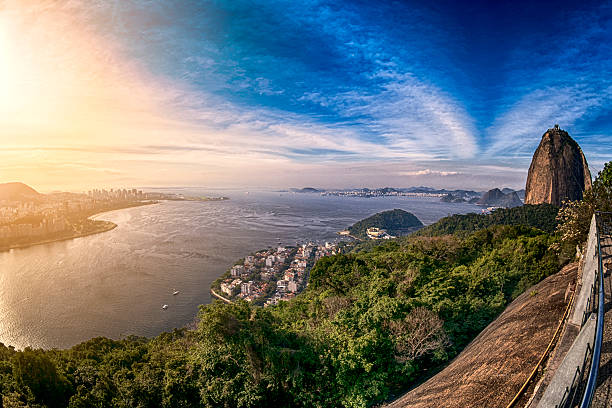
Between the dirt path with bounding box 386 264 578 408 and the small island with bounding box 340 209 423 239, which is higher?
the dirt path with bounding box 386 264 578 408

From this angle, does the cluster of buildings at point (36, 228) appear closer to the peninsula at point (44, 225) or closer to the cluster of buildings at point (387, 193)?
the peninsula at point (44, 225)

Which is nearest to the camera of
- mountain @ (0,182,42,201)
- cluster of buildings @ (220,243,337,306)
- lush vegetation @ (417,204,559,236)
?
cluster of buildings @ (220,243,337,306)

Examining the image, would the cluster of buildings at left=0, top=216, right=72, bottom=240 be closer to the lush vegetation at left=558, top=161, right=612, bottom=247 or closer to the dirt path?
the dirt path

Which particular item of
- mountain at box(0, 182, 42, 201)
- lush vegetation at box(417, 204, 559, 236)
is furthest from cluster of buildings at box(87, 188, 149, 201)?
lush vegetation at box(417, 204, 559, 236)

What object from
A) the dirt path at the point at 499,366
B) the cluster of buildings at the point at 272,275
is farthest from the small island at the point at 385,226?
the dirt path at the point at 499,366

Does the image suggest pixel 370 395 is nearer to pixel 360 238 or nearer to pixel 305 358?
pixel 305 358

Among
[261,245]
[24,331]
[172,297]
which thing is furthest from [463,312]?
[261,245]
